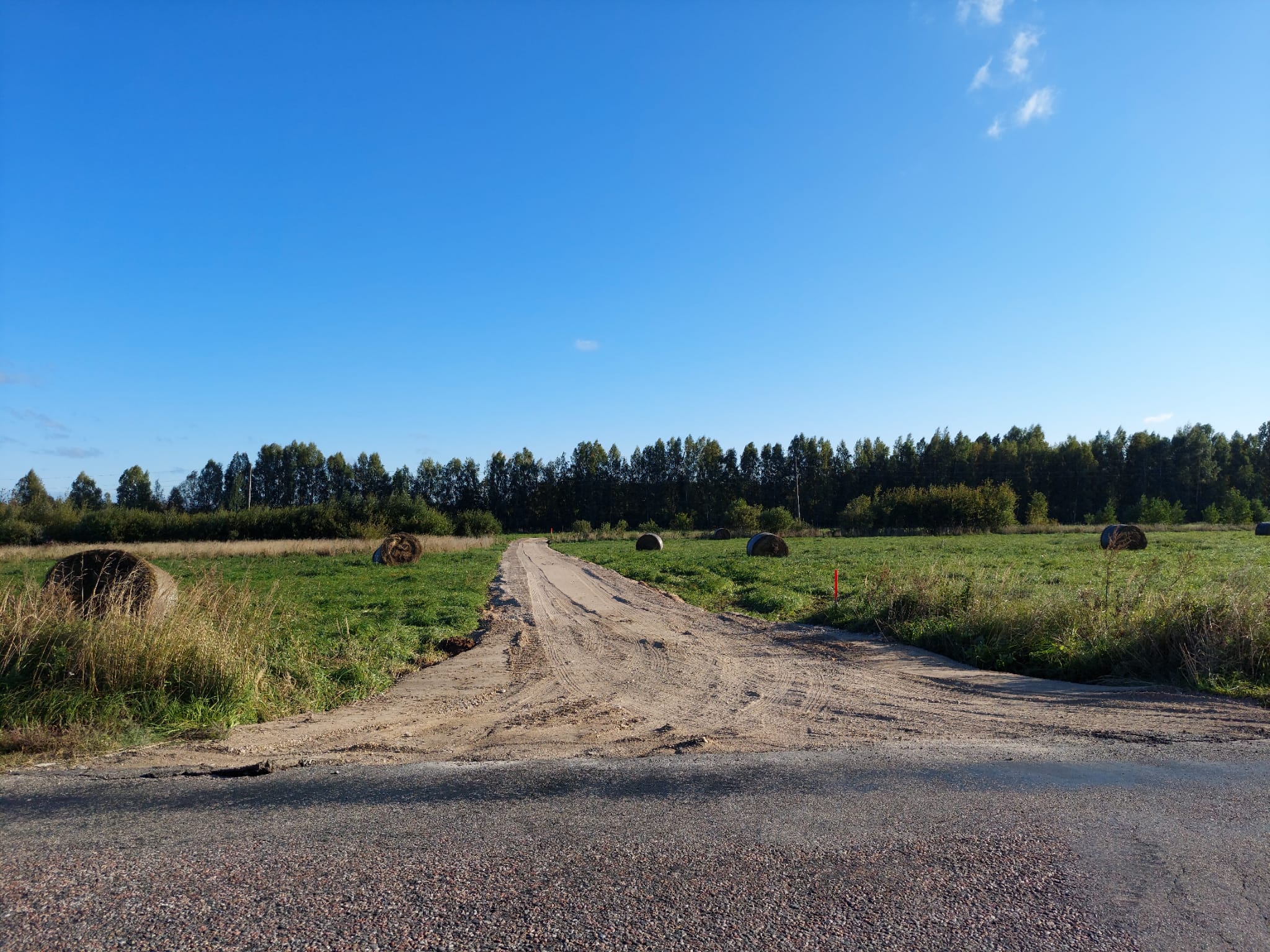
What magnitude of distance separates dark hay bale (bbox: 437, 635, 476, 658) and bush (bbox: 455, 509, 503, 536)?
56.5m

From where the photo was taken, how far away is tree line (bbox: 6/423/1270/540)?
96375mm

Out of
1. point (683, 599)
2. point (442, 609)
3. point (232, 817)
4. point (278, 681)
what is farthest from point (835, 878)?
point (683, 599)

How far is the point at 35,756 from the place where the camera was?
19.9 feet

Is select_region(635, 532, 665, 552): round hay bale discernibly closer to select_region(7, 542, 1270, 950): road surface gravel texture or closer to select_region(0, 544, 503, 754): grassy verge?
select_region(0, 544, 503, 754): grassy verge

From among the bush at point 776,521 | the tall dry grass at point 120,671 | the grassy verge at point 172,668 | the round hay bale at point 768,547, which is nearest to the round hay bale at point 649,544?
the round hay bale at point 768,547

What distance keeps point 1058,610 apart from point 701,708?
7036mm

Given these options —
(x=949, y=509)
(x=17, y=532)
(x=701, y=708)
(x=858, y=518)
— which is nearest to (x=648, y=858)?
(x=701, y=708)

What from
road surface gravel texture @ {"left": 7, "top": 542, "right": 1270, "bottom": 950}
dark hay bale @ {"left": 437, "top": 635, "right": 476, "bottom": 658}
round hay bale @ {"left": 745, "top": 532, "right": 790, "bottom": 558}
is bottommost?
dark hay bale @ {"left": 437, "top": 635, "right": 476, "bottom": 658}

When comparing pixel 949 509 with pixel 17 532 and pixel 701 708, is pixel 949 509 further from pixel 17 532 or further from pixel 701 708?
pixel 17 532

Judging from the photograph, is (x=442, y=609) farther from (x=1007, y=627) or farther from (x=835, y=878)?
(x=835, y=878)

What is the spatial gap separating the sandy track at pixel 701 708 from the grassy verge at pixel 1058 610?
72 centimetres

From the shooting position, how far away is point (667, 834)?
13.8ft

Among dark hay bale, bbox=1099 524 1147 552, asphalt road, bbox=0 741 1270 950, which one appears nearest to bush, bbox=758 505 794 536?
dark hay bale, bbox=1099 524 1147 552

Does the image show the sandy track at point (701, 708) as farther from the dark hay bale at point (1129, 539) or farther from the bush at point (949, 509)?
the bush at point (949, 509)
